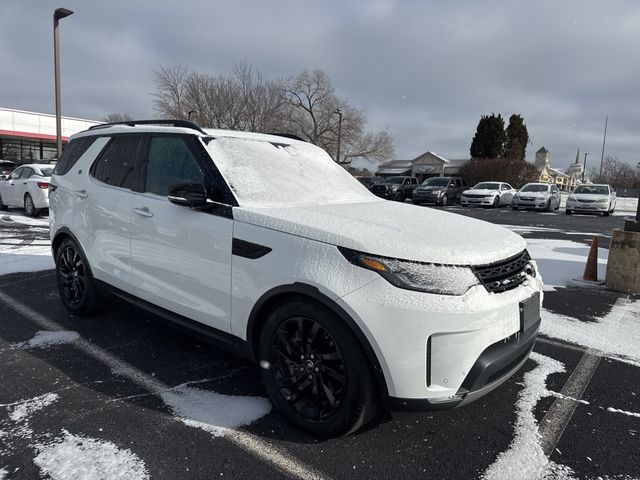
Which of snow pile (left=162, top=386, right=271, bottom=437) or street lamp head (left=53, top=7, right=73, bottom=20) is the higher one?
street lamp head (left=53, top=7, right=73, bottom=20)

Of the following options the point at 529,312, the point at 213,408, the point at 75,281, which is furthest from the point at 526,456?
the point at 75,281

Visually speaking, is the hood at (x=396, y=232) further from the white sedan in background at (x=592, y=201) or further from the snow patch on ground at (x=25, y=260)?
the white sedan in background at (x=592, y=201)

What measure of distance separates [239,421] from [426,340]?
1.31 metres

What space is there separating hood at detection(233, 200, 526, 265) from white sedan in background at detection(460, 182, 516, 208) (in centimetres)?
2369

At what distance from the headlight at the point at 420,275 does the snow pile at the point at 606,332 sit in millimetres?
2563

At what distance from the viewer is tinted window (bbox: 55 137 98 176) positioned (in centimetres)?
447

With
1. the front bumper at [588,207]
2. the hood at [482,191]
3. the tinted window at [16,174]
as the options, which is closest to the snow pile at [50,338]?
the tinted window at [16,174]

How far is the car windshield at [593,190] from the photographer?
2294cm

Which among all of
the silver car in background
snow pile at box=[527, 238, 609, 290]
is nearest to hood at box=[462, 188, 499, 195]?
the silver car in background

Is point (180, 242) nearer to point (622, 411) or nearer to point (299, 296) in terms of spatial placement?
point (299, 296)

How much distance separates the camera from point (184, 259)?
→ 3.11 meters

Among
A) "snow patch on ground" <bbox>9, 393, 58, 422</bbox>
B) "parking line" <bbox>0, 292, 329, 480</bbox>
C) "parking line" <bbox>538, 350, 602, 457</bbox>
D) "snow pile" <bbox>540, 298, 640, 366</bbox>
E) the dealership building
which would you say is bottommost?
"snow patch on ground" <bbox>9, 393, 58, 422</bbox>

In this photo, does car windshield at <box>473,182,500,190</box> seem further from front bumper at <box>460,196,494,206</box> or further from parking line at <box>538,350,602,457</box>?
parking line at <box>538,350,602,457</box>

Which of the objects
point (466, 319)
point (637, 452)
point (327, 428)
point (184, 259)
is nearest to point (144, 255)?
point (184, 259)
